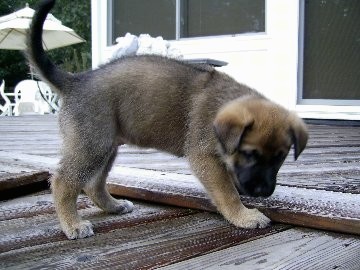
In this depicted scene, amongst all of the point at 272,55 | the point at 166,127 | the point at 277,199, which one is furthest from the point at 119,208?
the point at 272,55

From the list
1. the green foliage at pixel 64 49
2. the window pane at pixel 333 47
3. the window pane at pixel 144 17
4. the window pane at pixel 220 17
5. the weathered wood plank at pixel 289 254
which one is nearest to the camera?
the weathered wood plank at pixel 289 254

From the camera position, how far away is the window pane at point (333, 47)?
689 cm

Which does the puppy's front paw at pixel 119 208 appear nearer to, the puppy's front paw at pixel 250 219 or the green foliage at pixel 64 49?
the puppy's front paw at pixel 250 219

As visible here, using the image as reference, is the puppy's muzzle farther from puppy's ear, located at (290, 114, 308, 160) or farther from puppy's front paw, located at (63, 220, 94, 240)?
puppy's front paw, located at (63, 220, 94, 240)

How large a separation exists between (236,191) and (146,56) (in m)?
0.97

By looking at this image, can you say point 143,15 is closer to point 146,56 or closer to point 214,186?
point 146,56

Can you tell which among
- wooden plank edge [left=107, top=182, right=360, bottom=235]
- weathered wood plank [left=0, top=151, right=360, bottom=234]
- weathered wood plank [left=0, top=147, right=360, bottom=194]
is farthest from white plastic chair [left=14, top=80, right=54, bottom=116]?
wooden plank edge [left=107, top=182, right=360, bottom=235]

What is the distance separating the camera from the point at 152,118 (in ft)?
9.47

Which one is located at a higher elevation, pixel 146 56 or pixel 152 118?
pixel 146 56

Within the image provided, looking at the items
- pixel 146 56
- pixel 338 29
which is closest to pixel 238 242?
pixel 146 56

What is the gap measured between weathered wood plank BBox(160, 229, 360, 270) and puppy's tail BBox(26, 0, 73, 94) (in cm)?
121

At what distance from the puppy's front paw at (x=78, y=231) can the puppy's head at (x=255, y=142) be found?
71cm

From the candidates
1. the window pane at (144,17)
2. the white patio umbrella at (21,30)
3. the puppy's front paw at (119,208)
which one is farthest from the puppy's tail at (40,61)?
the white patio umbrella at (21,30)

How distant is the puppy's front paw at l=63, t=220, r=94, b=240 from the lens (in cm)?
231
